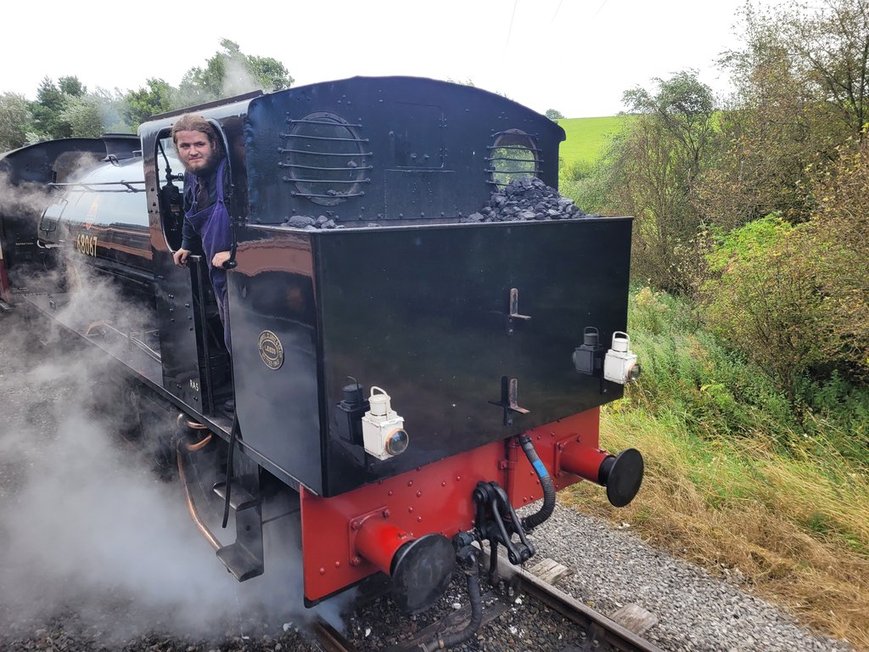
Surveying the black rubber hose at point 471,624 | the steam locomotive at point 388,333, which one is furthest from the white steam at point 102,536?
the black rubber hose at point 471,624

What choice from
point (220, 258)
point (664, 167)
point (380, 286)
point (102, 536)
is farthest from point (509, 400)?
point (664, 167)

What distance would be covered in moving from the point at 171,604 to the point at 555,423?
91.8 inches

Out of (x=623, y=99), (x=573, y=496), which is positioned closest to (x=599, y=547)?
(x=573, y=496)

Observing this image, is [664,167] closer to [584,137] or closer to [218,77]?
[218,77]

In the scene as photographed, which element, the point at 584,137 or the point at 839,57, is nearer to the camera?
the point at 839,57

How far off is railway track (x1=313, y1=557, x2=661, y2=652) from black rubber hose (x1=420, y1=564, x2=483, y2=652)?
0.32ft

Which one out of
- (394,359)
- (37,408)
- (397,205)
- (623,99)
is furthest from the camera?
(623,99)

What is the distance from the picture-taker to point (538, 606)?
3219 mm

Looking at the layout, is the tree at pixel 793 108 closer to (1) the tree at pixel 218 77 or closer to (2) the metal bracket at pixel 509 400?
(2) the metal bracket at pixel 509 400

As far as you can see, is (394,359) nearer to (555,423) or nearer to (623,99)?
(555,423)

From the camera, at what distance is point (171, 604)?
3.37 metres

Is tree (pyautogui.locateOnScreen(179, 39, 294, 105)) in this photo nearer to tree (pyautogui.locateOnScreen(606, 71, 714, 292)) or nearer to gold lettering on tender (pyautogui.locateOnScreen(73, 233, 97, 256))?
tree (pyautogui.locateOnScreen(606, 71, 714, 292))

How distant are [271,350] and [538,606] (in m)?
2.04

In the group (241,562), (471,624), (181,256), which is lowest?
(471,624)
